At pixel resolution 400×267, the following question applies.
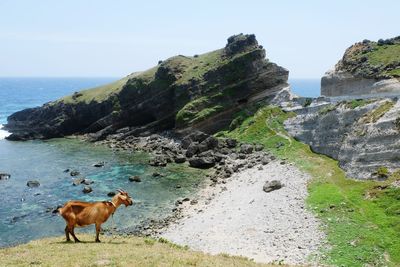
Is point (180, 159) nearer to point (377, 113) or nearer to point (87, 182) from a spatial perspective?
point (87, 182)

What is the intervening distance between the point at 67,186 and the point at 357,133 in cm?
4650

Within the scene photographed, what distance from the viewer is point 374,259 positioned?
36688mm

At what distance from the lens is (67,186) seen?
2879 inches

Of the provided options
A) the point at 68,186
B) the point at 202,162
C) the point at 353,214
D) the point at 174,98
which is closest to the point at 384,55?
the point at 202,162

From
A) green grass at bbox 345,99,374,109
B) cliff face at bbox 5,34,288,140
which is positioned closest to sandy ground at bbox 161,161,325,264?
green grass at bbox 345,99,374,109

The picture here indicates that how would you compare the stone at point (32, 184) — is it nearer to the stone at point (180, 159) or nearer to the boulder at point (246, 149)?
the stone at point (180, 159)

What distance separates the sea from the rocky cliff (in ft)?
111

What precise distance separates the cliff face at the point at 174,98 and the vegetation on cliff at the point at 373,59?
20186 millimetres

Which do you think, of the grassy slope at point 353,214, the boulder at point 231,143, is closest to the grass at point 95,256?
the grassy slope at point 353,214

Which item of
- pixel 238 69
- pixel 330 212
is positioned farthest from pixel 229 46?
pixel 330 212

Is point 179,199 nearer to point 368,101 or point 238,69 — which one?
point 368,101

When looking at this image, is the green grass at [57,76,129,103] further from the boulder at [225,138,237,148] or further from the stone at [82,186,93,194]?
the stone at [82,186,93,194]

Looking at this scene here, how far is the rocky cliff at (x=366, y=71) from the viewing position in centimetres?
7638

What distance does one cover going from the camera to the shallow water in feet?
181
